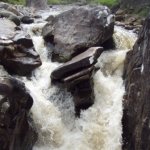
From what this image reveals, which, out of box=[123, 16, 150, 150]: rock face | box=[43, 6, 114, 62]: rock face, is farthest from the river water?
box=[43, 6, 114, 62]: rock face

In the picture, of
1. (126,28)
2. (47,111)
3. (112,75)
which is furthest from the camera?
(126,28)

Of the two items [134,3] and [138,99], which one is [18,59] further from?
[134,3]

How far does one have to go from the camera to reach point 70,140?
44.9ft

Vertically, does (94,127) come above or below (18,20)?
below

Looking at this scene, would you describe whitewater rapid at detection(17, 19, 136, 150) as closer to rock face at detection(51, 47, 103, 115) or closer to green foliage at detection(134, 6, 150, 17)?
rock face at detection(51, 47, 103, 115)

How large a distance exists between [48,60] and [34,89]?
2.98 metres

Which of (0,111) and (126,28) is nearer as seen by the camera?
(0,111)

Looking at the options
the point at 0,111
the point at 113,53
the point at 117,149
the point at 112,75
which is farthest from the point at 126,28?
the point at 0,111

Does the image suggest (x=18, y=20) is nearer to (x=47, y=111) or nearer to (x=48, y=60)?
(x=48, y=60)

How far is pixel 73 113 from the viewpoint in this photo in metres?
14.7

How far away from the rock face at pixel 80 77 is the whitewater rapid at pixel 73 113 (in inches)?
11.9

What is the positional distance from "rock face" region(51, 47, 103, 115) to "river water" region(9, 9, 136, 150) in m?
0.31

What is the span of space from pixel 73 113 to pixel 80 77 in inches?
56.9

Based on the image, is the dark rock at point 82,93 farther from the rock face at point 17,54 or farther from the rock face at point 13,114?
the rock face at point 13,114
